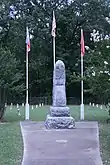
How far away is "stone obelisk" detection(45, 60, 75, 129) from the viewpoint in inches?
683

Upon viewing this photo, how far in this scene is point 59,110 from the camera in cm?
1783

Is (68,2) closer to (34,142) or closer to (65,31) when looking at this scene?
(65,31)

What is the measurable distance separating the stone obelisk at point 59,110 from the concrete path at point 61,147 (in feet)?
1.84

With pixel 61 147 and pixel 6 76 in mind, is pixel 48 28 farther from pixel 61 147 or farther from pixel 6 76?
pixel 61 147

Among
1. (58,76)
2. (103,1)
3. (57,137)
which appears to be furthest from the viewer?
(103,1)

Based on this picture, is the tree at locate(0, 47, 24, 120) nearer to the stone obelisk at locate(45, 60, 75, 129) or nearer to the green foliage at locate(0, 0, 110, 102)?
the stone obelisk at locate(45, 60, 75, 129)

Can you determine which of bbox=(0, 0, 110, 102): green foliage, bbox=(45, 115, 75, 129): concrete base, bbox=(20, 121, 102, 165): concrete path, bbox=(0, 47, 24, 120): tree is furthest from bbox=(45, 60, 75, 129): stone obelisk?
bbox=(0, 0, 110, 102): green foliage

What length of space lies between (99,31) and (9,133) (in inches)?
1311

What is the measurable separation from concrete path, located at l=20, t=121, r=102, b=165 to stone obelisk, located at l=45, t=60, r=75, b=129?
560 mm

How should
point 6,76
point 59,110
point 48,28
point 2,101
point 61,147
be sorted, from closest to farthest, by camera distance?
1. point 61,147
2. point 59,110
3. point 6,76
4. point 2,101
5. point 48,28

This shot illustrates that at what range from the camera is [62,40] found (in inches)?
1966

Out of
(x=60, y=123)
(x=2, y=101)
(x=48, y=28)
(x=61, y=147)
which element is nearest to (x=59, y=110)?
(x=60, y=123)

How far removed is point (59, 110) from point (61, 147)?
5285 mm

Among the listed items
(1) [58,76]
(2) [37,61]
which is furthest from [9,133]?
(2) [37,61]
